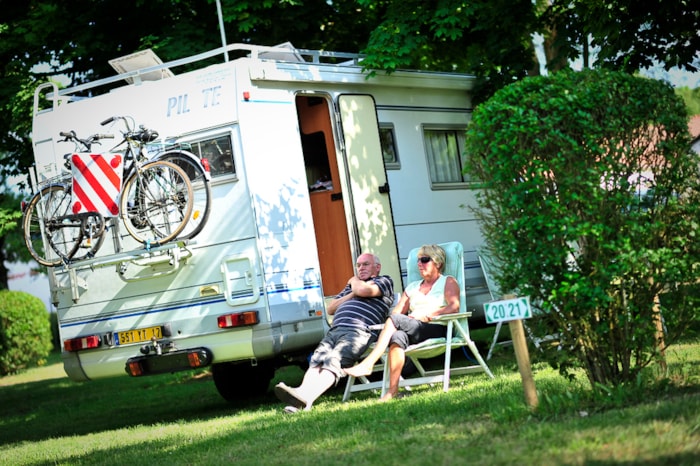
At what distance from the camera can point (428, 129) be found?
1078 centimetres

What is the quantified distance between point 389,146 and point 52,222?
11.1 ft

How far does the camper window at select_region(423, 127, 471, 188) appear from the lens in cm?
1075

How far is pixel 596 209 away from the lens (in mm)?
5910

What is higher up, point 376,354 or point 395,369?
point 376,354

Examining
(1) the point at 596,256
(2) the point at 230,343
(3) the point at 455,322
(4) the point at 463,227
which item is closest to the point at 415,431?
(1) the point at 596,256

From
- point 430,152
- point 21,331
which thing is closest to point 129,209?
point 430,152

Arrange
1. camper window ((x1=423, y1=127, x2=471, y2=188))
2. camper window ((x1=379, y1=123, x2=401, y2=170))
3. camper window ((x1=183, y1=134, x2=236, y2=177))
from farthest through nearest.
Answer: camper window ((x1=423, y1=127, x2=471, y2=188)) < camper window ((x1=379, y1=123, x2=401, y2=170)) < camper window ((x1=183, y1=134, x2=236, y2=177))

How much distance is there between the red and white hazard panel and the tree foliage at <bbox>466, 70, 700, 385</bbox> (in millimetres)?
3853

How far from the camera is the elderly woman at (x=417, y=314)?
8.13 metres

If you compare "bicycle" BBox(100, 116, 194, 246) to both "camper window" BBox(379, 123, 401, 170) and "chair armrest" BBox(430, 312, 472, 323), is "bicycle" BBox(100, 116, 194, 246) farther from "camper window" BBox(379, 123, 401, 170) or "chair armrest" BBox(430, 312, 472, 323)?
"camper window" BBox(379, 123, 401, 170)

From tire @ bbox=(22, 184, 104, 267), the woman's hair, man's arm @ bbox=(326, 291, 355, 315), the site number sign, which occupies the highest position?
tire @ bbox=(22, 184, 104, 267)

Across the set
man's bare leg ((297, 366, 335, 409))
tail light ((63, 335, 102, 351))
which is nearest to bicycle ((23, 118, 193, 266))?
tail light ((63, 335, 102, 351))

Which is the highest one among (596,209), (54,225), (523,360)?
(54,225)

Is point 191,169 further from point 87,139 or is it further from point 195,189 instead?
point 87,139
